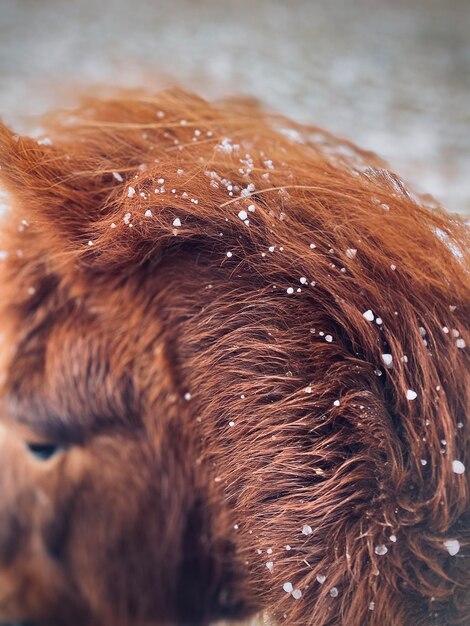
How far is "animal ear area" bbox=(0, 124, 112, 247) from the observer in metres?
0.41

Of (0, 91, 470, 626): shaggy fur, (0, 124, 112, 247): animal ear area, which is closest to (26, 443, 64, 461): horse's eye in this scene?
(0, 91, 470, 626): shaggy fur

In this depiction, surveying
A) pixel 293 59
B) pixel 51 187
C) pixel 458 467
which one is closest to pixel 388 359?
pixel 458 467

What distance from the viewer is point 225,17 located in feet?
3.42

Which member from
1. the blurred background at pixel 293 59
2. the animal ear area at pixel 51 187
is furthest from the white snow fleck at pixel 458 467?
the blurred background at pixel 293 59

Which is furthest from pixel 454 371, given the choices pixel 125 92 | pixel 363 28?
pixel 363 28

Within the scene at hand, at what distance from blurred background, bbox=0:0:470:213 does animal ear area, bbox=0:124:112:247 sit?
1.48 feet

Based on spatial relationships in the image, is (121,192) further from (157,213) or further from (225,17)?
(225,17)

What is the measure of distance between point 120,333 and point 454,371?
0.23 meters

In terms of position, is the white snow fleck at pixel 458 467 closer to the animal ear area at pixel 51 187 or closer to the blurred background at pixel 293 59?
the animal ear area at pixel 51 187

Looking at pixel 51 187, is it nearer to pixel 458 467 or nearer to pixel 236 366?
pixel 236 366

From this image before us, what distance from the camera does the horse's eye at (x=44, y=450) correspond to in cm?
49

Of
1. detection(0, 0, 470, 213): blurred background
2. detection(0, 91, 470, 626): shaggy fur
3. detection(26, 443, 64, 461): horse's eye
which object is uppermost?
detection(0, 0, 470, 213): blurred background

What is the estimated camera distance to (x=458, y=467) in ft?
1.11

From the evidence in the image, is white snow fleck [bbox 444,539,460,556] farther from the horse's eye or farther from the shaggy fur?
the horse's eye
